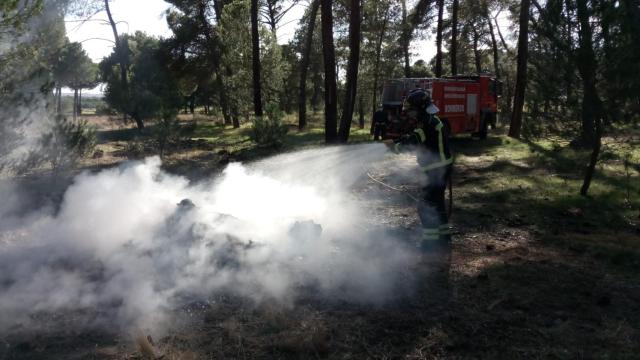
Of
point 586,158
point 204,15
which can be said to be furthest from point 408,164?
point 204,15

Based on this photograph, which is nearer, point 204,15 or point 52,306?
point 52,306

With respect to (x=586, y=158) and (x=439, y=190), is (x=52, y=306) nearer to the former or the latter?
(x=439, y=190)

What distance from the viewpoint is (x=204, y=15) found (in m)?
31.9

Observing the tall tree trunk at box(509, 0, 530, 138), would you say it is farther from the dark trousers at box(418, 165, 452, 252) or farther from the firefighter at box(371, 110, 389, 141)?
the dark trousers at box(418, 165, 452, 252)

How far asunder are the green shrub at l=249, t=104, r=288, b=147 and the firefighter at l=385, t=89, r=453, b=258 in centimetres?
1072

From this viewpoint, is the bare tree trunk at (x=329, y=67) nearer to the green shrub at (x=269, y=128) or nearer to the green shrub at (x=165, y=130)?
the green shrub at (x=269, y=128)

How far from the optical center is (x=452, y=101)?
705 inches

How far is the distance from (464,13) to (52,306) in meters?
28.9

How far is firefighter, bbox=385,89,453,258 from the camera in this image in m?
6.05

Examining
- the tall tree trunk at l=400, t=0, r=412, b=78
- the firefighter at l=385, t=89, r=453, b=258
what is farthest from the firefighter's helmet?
the tall tree trunk at l=400, t=0, r=412, b=78

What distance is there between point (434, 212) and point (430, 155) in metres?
0.75

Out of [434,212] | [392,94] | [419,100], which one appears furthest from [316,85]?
[434,212]

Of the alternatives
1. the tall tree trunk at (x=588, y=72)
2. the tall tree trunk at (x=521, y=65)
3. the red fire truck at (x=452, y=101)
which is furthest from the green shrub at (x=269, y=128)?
the tall tree trunk at (x=588, y=72)

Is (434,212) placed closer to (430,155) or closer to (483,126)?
(430,155)
